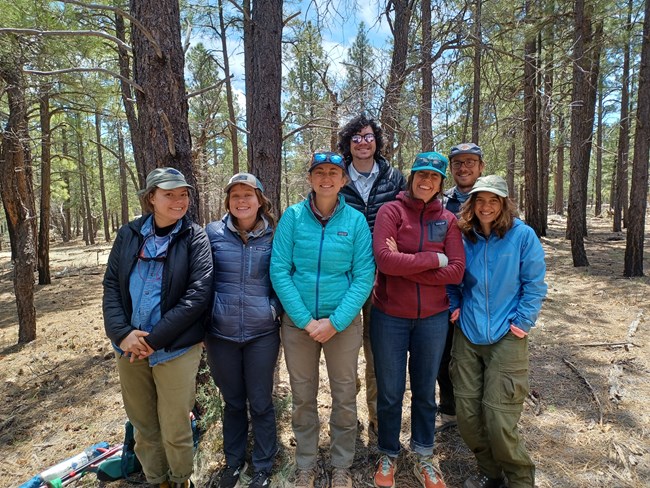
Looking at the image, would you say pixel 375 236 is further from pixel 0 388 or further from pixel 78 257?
pixel 78 257

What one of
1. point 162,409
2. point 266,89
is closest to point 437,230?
point 162,409

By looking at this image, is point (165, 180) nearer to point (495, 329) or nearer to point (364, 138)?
point (364, 138)

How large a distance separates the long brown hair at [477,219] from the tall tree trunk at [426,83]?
180 inches

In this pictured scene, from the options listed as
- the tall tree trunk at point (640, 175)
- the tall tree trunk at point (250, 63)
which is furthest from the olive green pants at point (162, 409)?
the tall tree trunk at point (640, 175)

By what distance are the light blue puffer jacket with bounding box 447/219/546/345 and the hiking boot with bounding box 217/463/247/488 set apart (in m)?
1.92

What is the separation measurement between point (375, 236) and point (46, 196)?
42.6ft

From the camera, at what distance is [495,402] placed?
2.53 meters

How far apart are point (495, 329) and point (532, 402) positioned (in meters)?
1.93

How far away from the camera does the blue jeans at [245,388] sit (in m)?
2.65

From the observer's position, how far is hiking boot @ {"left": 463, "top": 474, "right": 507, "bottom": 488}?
8.93 ft

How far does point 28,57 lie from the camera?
630 centimetres

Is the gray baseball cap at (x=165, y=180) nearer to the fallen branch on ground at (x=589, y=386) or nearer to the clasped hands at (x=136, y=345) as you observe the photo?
the clasped hands at (x=136, y=345)

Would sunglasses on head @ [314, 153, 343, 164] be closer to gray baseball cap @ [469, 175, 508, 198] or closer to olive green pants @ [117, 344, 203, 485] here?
gray baseball cap @ [469, 175, 508, 198]

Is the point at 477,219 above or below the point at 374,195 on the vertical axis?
below
